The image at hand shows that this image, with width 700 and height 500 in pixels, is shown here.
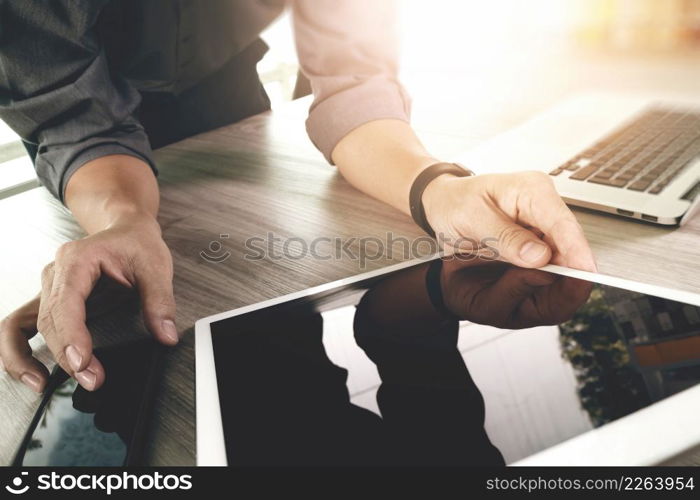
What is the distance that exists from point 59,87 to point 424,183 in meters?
0.66

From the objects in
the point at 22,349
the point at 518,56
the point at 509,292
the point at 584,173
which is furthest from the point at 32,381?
the point at 518,56

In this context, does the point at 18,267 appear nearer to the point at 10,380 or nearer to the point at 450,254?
the point at 10,380

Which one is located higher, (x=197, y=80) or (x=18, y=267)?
(x=197, y=80)

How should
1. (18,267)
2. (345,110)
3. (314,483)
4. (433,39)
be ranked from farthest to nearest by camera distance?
(433,39) < (345,110) < (18,267) < (314,483)

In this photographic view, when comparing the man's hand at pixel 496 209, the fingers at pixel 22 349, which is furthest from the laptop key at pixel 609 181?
the fingers at pixel 22 349

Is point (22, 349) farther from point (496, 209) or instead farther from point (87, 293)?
point (496, 209)

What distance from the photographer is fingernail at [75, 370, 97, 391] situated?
1.51 ft

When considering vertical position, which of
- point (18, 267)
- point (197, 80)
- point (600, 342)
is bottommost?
point (18, 267)

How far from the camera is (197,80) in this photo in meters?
1.23

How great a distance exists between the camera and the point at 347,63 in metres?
0.96

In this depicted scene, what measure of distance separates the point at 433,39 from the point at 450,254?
2.32 metres

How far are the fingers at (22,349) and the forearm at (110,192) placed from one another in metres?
0.16

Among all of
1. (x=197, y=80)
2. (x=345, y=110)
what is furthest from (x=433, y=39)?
(x=345, y=110)

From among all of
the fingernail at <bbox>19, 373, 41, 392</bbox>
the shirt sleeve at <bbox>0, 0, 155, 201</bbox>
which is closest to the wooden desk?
the fingernail at <bbox>19, 373, 41, 392</bbox>
